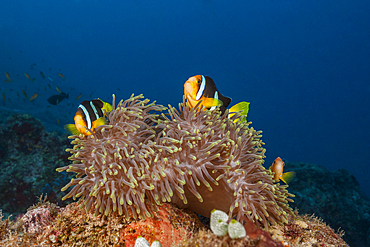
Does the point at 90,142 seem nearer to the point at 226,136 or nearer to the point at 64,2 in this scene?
the point at 226,136

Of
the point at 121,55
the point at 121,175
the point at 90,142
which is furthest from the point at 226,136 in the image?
the point at 121,55

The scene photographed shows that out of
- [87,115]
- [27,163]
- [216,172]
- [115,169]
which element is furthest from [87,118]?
[27,163]

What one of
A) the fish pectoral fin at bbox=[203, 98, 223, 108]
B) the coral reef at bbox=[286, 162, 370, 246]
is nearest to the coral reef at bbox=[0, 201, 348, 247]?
the fish pectoral fin at bbox=[203, 98, 223, 108]

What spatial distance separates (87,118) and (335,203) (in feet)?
25.6

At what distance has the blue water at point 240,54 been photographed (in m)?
49.8

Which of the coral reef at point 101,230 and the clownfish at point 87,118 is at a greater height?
the clownfish at point 87,118

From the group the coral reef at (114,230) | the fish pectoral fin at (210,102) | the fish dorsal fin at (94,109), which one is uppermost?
the fish pectoral fin at (210,102)

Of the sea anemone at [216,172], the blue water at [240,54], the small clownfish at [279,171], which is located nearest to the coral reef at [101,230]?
the sea anemone at [216,172]

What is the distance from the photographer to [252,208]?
1.56m

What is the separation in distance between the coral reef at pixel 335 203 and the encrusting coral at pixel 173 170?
19.4 ft

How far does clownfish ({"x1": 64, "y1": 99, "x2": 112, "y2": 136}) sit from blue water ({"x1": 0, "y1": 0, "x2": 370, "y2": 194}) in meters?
48.7

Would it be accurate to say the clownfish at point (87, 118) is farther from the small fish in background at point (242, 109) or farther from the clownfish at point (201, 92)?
the small fish in background at point (242, 109)

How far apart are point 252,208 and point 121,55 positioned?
70544 millimetres

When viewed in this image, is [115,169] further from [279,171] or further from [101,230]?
[279,171]
